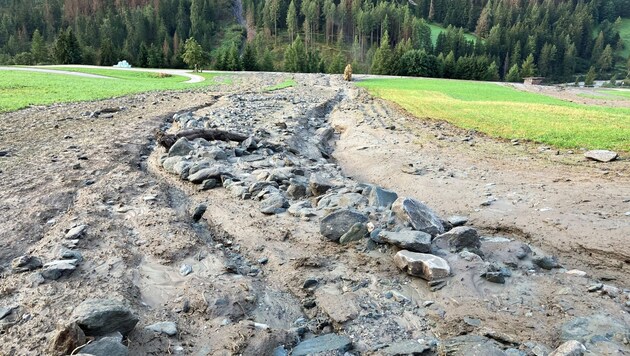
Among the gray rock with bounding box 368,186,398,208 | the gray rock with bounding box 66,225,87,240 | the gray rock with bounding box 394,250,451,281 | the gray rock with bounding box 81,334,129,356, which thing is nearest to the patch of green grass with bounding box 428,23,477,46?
the gray rock with bounding box 368,186,398,208

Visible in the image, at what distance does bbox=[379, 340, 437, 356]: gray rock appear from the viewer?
433cm

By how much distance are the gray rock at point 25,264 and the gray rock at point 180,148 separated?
601 cm

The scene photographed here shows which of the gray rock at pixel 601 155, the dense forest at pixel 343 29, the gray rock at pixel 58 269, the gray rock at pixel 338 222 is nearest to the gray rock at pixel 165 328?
the gray rock at pixel 58 269

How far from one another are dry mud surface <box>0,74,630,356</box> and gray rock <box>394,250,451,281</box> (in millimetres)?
107

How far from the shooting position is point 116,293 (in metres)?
5.07

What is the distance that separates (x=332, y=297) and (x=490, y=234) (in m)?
3.62

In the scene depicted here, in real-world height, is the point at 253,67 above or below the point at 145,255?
above

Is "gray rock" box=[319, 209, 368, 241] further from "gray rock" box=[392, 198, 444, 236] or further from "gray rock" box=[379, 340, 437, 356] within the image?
"gray rock" box=[379, 340, 437, 356]

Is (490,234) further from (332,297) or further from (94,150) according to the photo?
(94,150)

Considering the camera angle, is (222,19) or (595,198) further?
(222,19)

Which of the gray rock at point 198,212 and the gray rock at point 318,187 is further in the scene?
the gray rock at point 318,187

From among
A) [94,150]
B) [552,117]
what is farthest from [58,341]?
[552,117]

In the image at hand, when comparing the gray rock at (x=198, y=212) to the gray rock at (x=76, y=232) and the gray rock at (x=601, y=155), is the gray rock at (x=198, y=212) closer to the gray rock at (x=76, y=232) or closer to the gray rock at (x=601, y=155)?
the gray rock at (x=76, y=232)

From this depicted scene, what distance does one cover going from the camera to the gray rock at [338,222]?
6.88 meters
